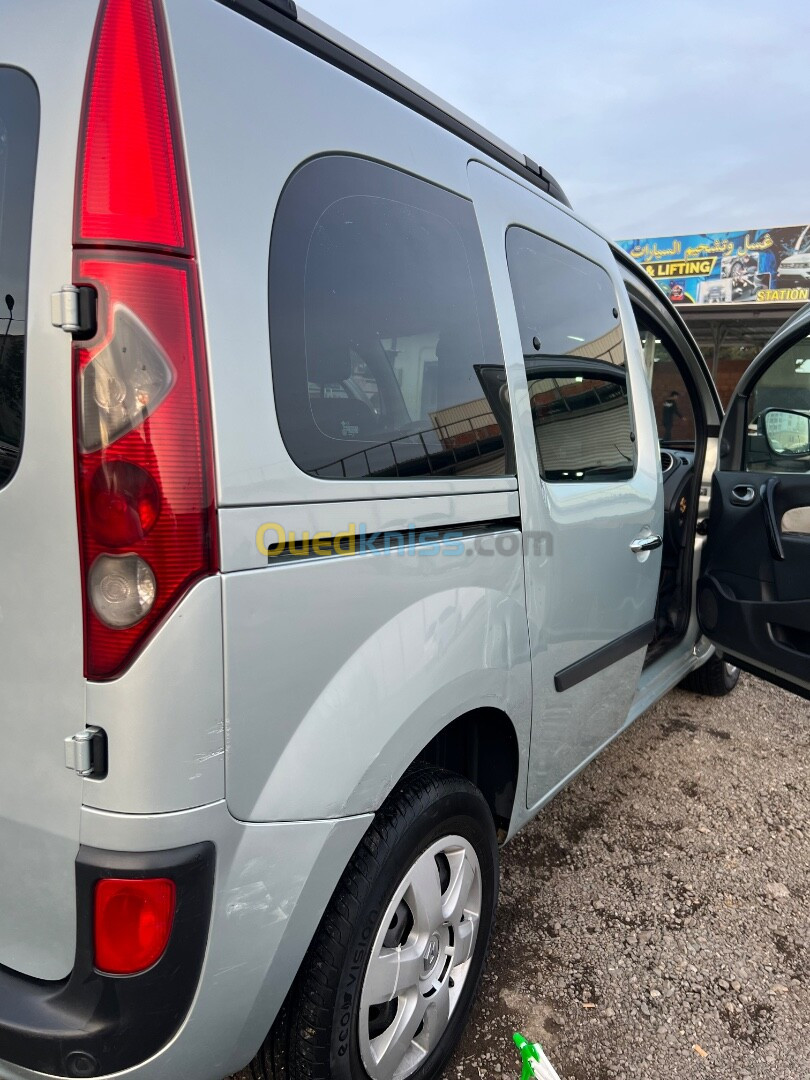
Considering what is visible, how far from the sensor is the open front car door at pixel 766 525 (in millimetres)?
2662

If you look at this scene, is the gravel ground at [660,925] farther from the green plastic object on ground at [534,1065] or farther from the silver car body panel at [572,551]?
the silver car body panel at [572,551]

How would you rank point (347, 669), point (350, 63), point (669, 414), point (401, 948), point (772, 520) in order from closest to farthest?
point (347, 669) → point (350, 63) → point (401, 948) → point (772, 520) → point (669, 414)

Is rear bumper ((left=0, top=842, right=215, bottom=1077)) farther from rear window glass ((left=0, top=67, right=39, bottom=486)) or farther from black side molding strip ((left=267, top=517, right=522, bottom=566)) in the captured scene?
rear window glass ((left=0, top=67, right=39, bottom=486))

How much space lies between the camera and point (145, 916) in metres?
1.05

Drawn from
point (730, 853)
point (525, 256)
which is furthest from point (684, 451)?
point (525, 256)

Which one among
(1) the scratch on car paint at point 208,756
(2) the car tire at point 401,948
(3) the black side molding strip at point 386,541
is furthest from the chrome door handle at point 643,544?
(1) the scratch on car paint at point 208,756

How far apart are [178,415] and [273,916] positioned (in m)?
0.82

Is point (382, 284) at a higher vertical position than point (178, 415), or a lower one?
higher

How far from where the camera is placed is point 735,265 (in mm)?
20859

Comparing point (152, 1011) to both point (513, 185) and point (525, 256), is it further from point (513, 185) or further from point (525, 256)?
point (513, 185)

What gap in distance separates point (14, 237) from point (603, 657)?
1860mm

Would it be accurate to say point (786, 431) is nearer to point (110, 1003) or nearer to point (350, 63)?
point (350, 63)

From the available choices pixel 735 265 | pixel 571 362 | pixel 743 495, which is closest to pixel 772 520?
pixel 743 495

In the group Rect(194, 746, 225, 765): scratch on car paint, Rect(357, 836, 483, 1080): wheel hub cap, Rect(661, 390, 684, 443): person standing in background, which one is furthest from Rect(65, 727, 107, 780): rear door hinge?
Rect(661, 390, 684, 443): person standing in background
